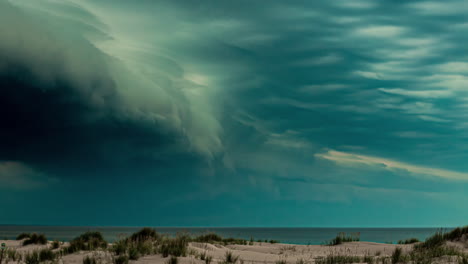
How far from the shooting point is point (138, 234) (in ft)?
88.7

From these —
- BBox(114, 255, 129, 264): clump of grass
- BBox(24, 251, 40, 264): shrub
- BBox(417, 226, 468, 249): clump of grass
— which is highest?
BBox(417, 226, 468, 249): clump of grass

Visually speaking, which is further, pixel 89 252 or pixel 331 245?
pixel 331 245

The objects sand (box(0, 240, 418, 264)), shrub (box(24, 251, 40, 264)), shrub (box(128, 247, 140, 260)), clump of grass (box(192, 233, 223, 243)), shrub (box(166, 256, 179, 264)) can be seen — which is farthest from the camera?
clump of grass (box(192, 233, 223, 243))

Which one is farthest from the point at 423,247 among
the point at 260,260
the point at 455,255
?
the point at 260,260

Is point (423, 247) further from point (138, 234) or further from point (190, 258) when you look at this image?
point (138, 234)

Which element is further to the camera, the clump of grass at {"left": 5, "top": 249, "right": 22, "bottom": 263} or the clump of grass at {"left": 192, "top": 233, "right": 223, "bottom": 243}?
the clump of grass at {"left": 192, "top": 233, "right": 223, "bottom": 243}

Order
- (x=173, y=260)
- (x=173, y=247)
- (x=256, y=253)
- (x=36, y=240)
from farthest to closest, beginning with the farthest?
(x=36, y=240), (x=256, y=253), (x=173, y=247), (x=173, y=260)

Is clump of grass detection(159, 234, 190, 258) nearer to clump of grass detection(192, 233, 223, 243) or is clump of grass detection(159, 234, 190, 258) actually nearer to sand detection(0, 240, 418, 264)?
sand detection(0, 240, 418, 264)

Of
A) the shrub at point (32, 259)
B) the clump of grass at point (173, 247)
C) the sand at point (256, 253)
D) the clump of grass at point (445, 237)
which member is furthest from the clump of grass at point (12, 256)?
the clump of grass at point (445, 237)

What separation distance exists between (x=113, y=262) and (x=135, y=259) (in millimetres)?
950

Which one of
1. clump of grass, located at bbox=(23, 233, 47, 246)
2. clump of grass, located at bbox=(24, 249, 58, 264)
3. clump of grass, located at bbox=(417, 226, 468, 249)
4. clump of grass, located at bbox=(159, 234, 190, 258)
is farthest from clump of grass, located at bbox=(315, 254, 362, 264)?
clump of grass, located at bbox=(23, 233, 47, 246)

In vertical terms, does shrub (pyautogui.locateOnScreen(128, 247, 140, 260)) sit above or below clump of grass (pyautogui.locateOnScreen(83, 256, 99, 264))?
above

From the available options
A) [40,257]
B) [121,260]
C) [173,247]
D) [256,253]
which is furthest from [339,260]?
[40,257]

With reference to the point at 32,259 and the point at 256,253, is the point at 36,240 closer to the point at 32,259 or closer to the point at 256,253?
the point at 32,259
